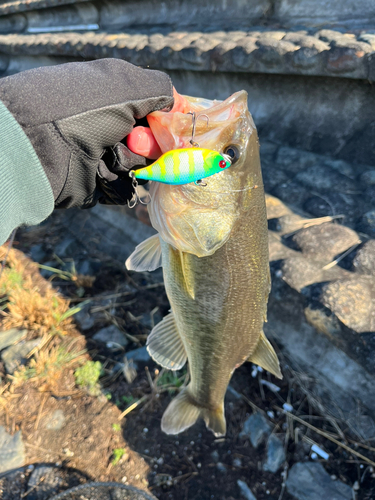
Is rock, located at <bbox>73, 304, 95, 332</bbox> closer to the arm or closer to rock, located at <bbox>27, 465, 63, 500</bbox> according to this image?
rock, located at <bbox>27, 465, 63, 500</bbox>

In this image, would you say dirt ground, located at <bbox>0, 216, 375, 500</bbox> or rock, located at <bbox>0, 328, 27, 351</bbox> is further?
rock, located at <bbox>0, 328, 27, 351</bbox>

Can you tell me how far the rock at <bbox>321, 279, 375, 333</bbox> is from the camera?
2078 millimetres

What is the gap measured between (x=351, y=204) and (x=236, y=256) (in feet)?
5.35

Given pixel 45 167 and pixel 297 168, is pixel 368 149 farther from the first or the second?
pixel 45 167

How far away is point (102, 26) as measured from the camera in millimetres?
5262

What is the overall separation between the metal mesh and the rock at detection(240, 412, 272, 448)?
894mm

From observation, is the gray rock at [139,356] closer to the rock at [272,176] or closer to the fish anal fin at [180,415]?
the fish anal fin at [180,415]

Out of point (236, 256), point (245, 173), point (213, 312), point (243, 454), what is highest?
point (245, 173)

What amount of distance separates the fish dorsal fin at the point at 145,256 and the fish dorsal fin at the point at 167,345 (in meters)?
0.36

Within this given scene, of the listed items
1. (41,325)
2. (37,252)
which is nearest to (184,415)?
(41,325)

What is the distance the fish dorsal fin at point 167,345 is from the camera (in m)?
2.07

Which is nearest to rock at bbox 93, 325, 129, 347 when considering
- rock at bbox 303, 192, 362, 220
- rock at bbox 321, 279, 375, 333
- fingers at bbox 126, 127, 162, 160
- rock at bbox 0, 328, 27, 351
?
rock at bbox 0, 328, 27, 351

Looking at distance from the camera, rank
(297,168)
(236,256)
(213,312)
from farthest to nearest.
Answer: (297,168) < (213,312) < (236,256)

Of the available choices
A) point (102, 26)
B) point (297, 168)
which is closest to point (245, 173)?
point (297, 168)
